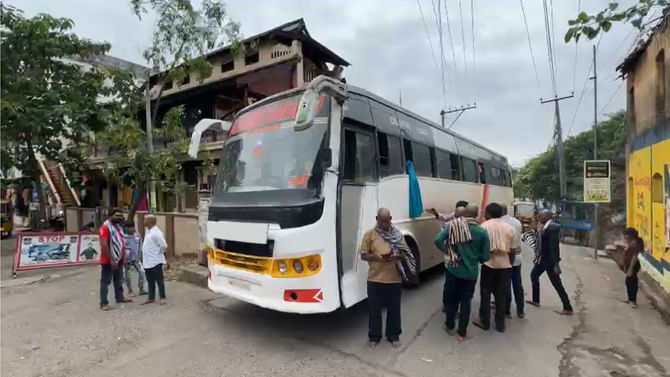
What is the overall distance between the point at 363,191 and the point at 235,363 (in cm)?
257

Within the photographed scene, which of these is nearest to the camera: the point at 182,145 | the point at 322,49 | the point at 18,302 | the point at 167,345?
the point at 167,345

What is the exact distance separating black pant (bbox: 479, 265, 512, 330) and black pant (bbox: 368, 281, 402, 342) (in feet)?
4.19

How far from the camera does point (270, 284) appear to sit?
14.5 ft

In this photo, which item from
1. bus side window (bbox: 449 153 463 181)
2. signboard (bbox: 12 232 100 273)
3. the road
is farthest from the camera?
signboard (bbox: 12 232 100 273)

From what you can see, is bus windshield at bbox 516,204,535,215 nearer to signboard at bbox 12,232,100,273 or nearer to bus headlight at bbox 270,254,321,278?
signboard at bbox 12,232,100,273

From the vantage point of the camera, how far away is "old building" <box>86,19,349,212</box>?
1617cm

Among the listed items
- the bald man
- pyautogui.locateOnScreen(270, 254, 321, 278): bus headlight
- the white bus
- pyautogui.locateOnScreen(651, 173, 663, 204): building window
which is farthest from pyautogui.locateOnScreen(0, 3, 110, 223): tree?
pyautogui.locateOnScreen(651, 173, 663, 204): building window

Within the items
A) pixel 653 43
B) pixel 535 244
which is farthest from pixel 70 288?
pixel 653 43

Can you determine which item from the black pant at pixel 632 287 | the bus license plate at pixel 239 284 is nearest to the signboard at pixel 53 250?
the bus license plate at pixel 239 284

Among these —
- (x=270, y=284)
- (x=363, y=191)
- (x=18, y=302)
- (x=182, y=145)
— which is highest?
(x=182, y=145)

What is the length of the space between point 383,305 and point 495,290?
1.59 metres

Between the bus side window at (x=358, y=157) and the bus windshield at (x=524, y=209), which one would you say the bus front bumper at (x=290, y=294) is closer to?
the bus side window at (x=358, y=157)

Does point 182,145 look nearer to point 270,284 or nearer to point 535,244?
point 270,284

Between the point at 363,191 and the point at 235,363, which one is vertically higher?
the point at 363,191
